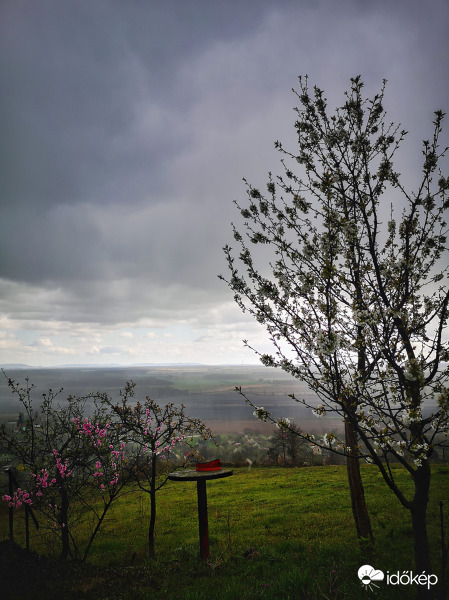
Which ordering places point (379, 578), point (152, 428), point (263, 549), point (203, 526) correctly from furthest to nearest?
point (152, 428)
point (263, 549)
point (203, 526)
point (379, 578)

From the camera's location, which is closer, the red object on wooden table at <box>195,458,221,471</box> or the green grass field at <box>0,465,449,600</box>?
the green grass field at <box>0,465,449,600</box>

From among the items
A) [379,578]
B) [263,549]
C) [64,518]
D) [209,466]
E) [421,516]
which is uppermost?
[421,516]

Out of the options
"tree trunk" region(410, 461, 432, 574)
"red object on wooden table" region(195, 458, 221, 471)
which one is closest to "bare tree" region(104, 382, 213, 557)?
"red object on wooden table" region(195, 458, 221, 471)

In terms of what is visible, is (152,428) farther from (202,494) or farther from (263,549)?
(263,549)

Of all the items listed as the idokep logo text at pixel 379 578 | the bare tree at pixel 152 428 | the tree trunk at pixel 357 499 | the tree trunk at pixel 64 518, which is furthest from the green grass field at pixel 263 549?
the bare tree at pixel 152 428

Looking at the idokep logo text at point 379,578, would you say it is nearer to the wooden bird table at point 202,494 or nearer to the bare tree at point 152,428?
the wooden bird table at point 202,494

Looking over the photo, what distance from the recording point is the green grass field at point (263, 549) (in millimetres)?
6371

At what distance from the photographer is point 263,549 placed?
392 inches

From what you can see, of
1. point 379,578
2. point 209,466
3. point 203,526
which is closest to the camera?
point 379,578

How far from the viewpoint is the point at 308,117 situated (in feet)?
20.6

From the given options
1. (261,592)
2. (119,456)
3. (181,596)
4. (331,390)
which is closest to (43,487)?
(119,456)

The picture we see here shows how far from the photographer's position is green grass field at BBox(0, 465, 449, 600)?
637cm

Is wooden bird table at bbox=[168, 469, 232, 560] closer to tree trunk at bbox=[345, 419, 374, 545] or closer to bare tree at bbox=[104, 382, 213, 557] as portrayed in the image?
bare tree at bbox=[104, 382, 213, 557]

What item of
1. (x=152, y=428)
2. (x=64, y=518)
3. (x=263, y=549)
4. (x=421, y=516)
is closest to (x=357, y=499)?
(x=263, y=549)
